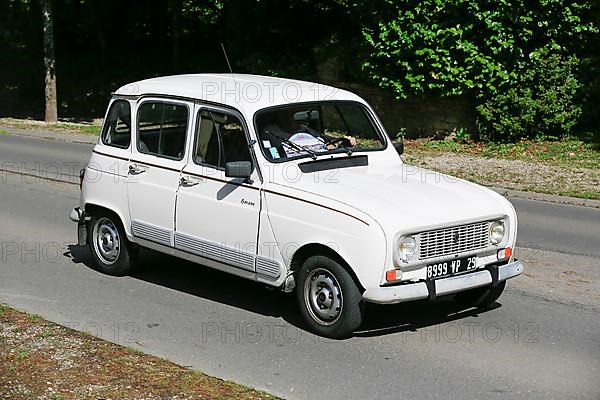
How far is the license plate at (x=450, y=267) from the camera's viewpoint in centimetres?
Answer: 770

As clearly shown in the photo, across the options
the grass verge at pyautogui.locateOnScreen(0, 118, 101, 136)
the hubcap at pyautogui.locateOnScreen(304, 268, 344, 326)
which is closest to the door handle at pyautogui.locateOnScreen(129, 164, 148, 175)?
the hubcap at pyautogui.locateOnScreen(304, 268, 344, 326)

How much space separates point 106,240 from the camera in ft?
32.6

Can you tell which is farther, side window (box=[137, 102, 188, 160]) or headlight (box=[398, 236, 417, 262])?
side window (box=[137, 102, 188, 160])

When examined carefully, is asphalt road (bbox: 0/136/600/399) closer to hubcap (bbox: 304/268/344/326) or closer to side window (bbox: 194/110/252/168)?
hubcap (bbox: 304/268/344/326)

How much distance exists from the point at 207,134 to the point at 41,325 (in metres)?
2.23

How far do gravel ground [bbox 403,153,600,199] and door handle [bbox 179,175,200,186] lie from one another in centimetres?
815

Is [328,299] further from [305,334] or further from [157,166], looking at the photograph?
[157,166]

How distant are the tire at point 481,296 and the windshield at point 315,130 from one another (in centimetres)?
160

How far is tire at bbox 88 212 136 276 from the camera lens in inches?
383

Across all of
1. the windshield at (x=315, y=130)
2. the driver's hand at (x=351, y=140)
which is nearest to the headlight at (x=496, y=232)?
the windshield at (x=315, y=130)

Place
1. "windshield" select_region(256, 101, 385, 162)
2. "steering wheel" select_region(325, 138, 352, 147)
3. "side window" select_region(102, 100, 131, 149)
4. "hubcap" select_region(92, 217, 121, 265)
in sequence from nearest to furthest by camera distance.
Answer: "windshield" select_region(256, 101, 385, 162) → "steering wheel" select_region(325, 138, 352, 147) → "side window" select_region(102, 100, 131, 149) → "hubcap" select_region(92, 217, 121, 265)

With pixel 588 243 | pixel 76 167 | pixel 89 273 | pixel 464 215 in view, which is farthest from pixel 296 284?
pixel 76 167

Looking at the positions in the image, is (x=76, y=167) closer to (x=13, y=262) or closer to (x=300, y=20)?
(x=13, y=262)

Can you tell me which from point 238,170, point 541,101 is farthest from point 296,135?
point 541,101
